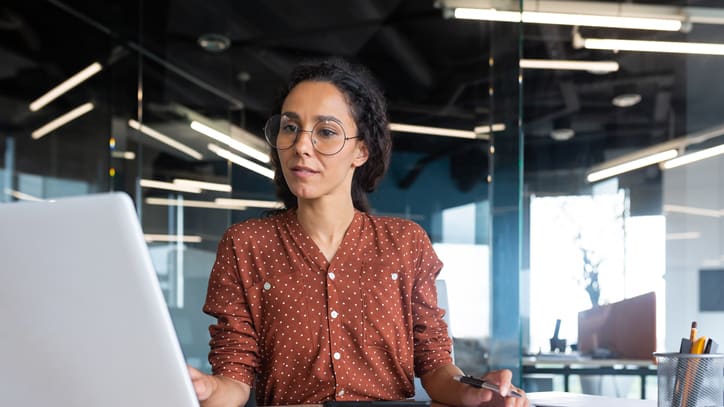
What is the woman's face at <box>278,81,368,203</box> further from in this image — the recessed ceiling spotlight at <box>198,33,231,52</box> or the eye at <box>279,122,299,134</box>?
the recessed ceiling spotlight at <box>198,33,231,52</box>

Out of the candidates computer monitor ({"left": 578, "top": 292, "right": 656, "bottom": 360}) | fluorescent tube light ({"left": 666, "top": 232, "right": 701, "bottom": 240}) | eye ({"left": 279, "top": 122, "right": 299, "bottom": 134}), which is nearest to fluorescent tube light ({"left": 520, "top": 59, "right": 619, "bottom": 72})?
fluorescent tube light ({"left": 666, "top": 232, "right": 701, "bottom": 240})

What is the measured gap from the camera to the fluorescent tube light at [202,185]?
3.88 metres

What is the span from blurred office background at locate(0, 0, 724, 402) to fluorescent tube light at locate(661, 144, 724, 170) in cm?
1

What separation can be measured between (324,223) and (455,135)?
2.37m

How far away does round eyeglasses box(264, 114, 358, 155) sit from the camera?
1.43 metres

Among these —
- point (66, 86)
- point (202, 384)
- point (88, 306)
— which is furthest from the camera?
point (66, 86)

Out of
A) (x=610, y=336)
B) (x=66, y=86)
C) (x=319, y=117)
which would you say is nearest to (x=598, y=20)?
(x=610, y=336)

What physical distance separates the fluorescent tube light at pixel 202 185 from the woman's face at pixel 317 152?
2.41 metres

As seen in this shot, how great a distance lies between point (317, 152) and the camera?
142cm

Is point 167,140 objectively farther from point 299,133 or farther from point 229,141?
point 299,133

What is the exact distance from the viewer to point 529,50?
3420 mm

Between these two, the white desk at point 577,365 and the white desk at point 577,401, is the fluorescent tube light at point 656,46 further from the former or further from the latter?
the white desk at point 577,401

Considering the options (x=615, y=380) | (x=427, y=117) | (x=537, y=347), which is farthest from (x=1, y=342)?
(x=427, y=117)

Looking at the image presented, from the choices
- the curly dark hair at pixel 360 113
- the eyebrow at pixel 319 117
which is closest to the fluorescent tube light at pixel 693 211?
the curly dark hair at pixel 360 113
